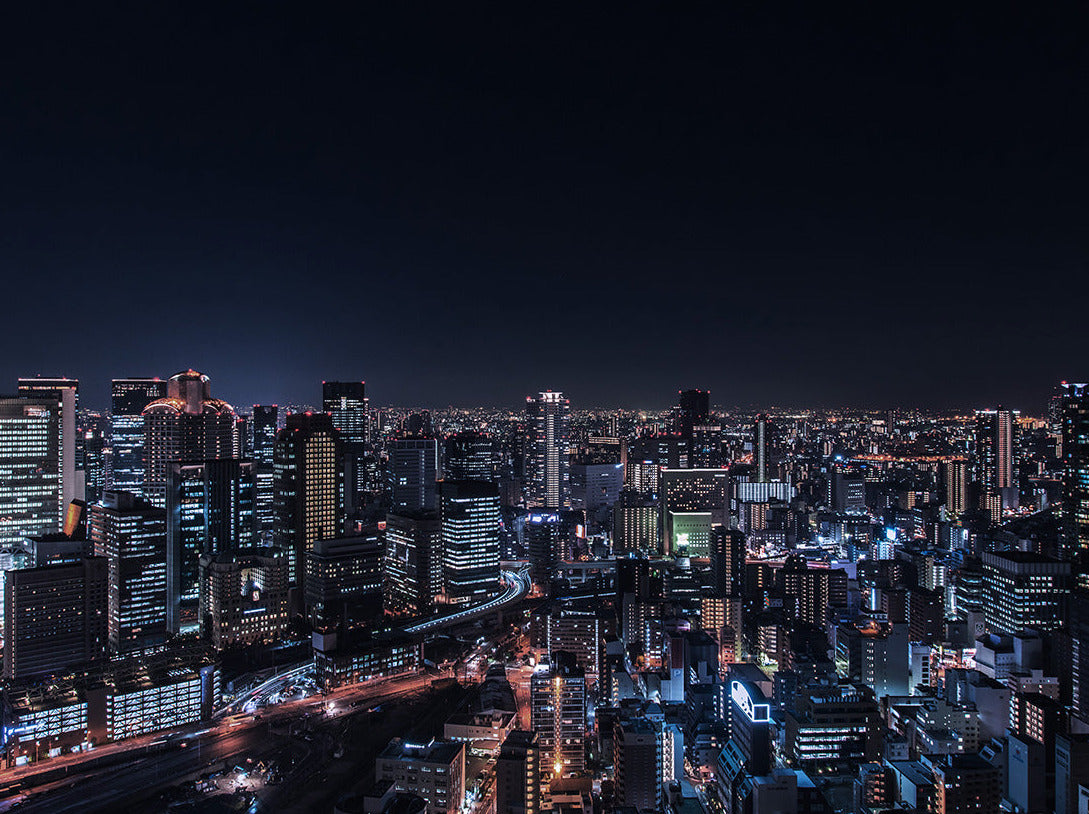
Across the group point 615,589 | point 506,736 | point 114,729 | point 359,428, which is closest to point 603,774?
point 506,736

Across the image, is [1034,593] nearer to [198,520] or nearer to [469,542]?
[469,542]

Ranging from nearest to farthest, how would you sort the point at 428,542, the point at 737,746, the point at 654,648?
the point at 737,746
the point at 654,648
the point at 428,542

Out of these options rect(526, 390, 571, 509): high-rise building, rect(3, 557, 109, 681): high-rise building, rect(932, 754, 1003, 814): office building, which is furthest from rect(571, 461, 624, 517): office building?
rect(932, 754, 1003, 814): office building

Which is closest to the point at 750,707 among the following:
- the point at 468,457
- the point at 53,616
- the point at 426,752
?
the point at 426,752

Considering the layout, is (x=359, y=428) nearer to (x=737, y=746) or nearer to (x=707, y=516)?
(x=707, y=516)

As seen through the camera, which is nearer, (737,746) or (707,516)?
(737,746)

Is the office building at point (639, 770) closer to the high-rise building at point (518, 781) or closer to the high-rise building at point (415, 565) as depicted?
the high-rise building at point (518, 781)

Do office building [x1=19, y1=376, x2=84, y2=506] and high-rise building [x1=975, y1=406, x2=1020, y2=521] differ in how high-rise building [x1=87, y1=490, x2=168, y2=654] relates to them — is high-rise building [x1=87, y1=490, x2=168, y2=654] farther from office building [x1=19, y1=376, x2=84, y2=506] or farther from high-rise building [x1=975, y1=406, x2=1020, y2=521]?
high-rise building [x1=975, y1=406, x2=1020, y2=521]
